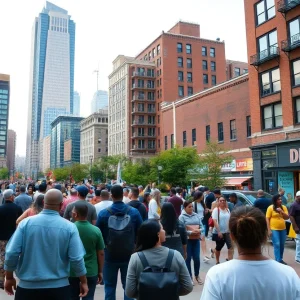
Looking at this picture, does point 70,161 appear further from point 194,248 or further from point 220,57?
point 194,248

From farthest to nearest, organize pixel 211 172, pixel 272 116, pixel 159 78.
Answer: pixel 159 78, pixel 211 172, pixel 272 116

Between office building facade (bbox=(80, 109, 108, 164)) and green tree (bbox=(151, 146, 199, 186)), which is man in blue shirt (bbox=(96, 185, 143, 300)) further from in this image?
office building facade (bbox=(80, 109, 108, 164))

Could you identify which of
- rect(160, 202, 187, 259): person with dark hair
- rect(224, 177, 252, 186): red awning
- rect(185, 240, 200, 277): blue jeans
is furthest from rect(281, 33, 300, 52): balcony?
rect(160, 202, 187, 259): person with dark hair

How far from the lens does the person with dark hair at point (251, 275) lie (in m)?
2.26

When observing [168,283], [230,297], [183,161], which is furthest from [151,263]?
[183,161]

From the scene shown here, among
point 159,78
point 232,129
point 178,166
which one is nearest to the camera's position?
point 178,166

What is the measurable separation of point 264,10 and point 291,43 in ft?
17.8

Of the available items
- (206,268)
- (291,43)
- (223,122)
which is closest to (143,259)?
(206,268)

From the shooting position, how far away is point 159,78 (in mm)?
75000

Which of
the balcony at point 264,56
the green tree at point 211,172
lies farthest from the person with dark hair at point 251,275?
the balcony at point 264,56

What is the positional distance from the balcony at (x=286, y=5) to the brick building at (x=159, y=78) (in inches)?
1787

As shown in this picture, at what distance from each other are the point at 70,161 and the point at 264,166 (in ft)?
459

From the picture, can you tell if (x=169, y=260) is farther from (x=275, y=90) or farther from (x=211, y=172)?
(x=275, y=90)

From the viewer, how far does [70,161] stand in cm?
16012
